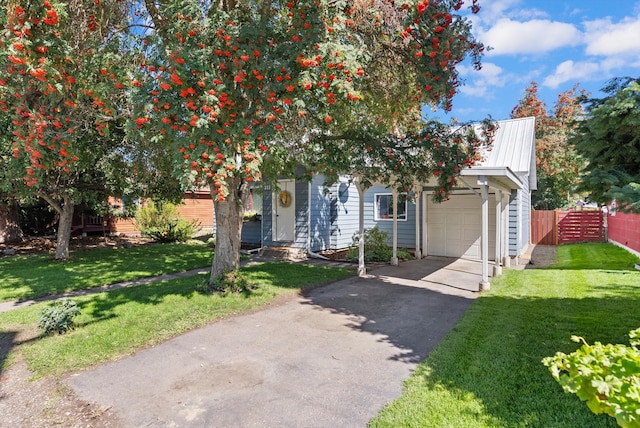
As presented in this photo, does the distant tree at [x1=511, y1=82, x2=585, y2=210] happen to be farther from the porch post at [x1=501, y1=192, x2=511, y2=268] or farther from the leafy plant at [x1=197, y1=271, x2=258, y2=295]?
the leafy plant at [x1=197, y1=271, x2=258, y2=295]

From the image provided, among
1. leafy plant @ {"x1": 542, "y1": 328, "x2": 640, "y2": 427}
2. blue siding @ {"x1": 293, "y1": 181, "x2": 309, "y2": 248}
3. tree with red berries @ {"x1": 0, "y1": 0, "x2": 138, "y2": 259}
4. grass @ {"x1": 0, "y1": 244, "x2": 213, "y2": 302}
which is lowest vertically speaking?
grass @ {"x1": 0, "y1": 244, "x2": 213, "y2": 302}

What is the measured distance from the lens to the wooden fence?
15.8m

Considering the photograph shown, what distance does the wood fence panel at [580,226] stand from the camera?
15789mm

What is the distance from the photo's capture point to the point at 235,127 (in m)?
4.59

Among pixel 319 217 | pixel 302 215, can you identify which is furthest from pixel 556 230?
pixel 302 215

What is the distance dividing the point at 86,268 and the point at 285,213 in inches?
229

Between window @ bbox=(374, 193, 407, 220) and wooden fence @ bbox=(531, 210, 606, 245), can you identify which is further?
wooden fence @ bbox=(531, 210, 606, 245)

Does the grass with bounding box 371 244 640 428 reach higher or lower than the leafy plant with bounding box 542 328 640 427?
lower

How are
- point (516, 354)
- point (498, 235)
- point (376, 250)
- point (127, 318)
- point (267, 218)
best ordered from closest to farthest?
point (516, 354), point (127, 318), point (498, 235), point (376, 250), point (267, 218)

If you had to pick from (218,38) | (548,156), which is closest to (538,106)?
(548,156)

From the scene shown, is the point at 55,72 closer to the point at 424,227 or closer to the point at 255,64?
the point at 255,64

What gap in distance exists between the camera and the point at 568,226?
16.1m

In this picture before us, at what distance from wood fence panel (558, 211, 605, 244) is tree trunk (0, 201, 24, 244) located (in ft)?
71.6

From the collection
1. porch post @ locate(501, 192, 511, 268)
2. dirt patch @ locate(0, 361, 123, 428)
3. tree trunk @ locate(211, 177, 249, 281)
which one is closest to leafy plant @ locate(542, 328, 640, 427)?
dirt patch @ locate(0, 361, 123, 428)
